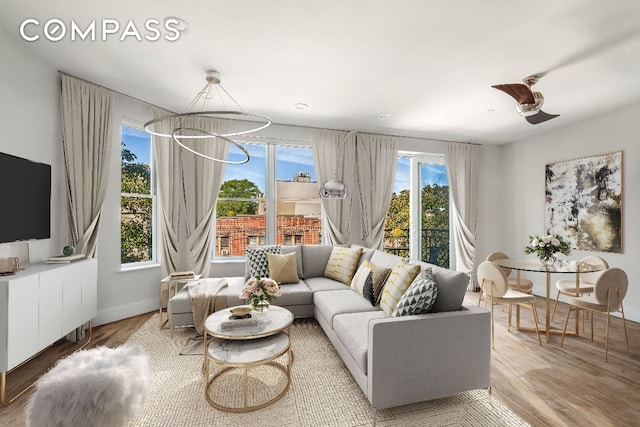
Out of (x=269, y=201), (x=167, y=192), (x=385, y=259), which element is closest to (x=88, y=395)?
(x=385, y=259)

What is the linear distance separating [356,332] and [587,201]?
4363 millimetres

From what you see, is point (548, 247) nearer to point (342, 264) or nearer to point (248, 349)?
point (342, 264)

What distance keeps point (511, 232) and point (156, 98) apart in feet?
20.8

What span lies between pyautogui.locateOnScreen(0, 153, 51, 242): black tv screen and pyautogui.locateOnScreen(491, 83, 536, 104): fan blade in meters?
4.21

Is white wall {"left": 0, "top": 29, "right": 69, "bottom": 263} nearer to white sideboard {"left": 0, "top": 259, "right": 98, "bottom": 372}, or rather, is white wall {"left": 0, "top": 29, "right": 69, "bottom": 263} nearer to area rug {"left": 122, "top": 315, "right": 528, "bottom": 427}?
white sideboard {"left": 0, "top": 259, "right": 98, "bottom": 372}

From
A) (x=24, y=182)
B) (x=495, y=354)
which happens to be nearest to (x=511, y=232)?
(x=495, y=354)

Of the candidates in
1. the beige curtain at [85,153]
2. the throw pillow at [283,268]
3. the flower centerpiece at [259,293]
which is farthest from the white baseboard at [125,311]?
the flower centerpiece at [259,293]

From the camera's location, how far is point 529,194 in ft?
17.5

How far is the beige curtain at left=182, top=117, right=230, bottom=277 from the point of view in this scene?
430cm

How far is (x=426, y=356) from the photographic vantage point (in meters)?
1.98

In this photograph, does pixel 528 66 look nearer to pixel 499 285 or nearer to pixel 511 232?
pixel 499 285

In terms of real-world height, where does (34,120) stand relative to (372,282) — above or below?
above

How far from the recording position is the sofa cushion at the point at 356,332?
2.07 metres

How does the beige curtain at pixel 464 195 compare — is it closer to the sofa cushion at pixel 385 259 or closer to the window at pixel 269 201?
the window at pixel 269 201
